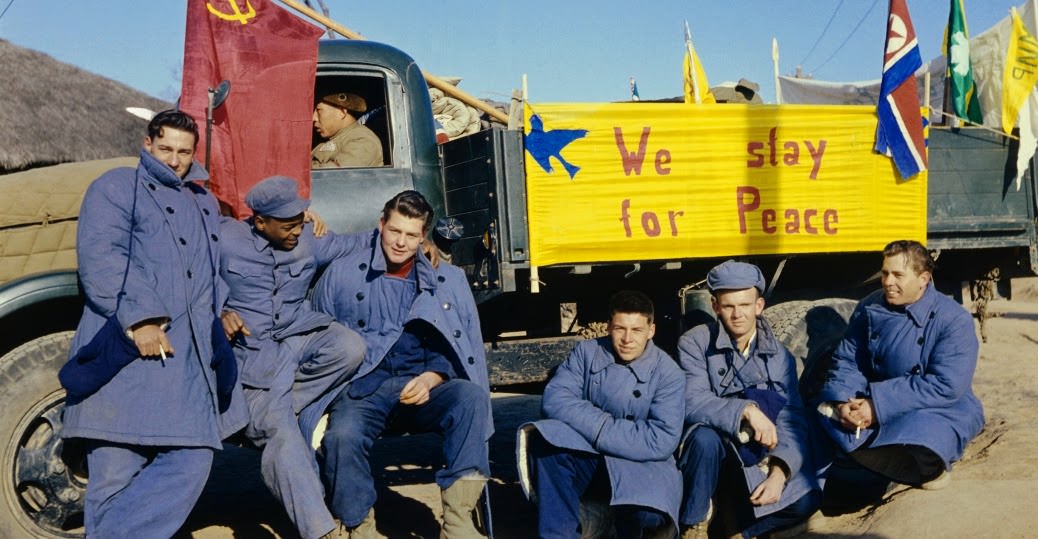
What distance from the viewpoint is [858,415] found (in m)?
4.13

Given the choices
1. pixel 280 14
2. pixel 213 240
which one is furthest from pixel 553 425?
pixel 280 14

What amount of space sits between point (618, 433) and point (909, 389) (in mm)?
1323

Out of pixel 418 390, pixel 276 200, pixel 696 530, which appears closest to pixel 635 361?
pixel 696 530

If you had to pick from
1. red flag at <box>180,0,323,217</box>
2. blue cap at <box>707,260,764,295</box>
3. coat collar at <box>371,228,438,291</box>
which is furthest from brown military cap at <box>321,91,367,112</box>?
blue cap at <box>707,260,764,295</box>

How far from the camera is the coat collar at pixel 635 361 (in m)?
4.04

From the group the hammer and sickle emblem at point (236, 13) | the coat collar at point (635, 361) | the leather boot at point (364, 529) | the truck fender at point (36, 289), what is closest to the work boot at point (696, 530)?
the coat collar at point (635, 361)

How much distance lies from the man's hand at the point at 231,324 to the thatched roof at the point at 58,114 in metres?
2.50

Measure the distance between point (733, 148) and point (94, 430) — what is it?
317 cm

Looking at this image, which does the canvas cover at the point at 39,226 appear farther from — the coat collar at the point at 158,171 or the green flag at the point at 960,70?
the green flag at the point at 960,70

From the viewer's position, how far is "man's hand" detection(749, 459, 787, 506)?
3.93 meters

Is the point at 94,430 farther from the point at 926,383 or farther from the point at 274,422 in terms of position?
the point at 926,383

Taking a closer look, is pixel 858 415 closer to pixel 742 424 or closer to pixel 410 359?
pixel 742 424

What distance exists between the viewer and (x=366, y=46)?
473 centimetres

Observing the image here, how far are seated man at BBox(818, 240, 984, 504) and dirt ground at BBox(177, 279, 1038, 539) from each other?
206 mm
